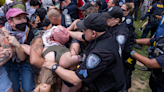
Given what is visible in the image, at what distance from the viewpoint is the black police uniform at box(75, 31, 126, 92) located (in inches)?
62.8

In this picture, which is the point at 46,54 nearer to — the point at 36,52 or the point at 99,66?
the point at 36,52

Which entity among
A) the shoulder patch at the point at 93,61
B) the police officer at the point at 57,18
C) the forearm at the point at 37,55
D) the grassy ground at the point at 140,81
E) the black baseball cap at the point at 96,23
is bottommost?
the grassy ground at the point at 140,81

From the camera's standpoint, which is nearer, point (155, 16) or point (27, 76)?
point (27, 76)

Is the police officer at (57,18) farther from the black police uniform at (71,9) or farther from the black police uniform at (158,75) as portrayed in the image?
the black police uniform at (158,75)

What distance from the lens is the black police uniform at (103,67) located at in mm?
1595

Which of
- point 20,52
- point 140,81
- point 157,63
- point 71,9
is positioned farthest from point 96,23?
point 140,81

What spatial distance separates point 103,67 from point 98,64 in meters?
0.09

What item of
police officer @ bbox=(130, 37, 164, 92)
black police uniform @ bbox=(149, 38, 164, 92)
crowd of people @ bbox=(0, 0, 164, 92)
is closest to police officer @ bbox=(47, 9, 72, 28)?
crowd of people @ bbox=(0, 0, 164, 92)

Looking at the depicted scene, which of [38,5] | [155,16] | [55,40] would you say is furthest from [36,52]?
[155,16]

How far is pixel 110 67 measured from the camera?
174 centimetres

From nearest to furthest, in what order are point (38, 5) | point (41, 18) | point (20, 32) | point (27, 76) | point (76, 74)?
point (76, 74) < point (20, 32) < point (27, 76) < point (41, 18) < point (38, 5)

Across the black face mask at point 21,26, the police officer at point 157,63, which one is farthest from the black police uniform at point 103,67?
the black face mask at point 21,26

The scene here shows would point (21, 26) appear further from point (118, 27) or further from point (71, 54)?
point (118, 27)

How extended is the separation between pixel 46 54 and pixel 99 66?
1035 mm
